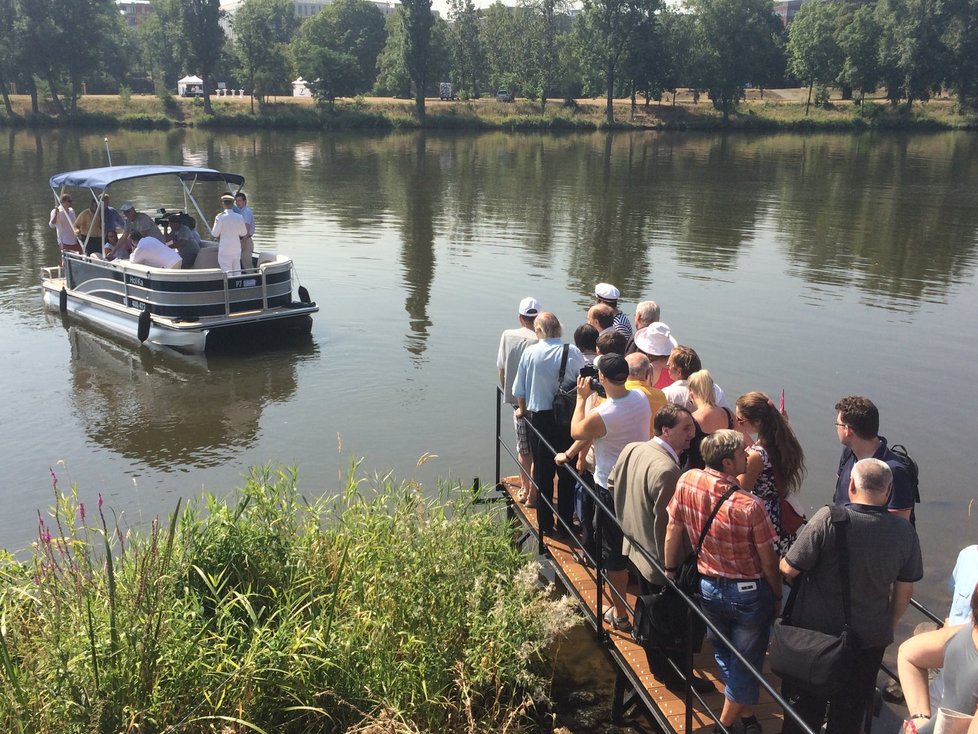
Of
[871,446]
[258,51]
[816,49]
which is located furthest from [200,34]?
[871,446]

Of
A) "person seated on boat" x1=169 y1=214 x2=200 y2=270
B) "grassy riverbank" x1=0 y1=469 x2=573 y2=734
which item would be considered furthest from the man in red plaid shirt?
"person seated on boat" x1=169 y1=214 x2=200 y2=270

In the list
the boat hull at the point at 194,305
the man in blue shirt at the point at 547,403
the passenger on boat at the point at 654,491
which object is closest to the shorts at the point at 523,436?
the man in blue shirt at the point at 547,403

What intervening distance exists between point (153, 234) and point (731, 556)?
12928 mm

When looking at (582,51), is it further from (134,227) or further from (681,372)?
(681,372)

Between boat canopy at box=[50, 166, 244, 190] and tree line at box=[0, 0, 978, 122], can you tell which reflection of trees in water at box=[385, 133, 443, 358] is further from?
tree line at box=[0, 0, 978, 122]

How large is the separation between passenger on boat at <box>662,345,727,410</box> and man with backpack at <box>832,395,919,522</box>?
1092 mm

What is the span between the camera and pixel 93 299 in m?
15.0

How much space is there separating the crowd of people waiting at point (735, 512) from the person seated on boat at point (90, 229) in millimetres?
11300

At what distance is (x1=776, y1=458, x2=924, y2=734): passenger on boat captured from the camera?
156 inches

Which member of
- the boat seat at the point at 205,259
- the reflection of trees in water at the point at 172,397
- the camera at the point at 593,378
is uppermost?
the camera at the point at 593,378

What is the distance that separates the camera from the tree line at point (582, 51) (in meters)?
74.1

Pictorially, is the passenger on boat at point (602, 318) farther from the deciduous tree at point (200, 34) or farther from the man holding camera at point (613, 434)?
the deciduous tree at point (200, 34)

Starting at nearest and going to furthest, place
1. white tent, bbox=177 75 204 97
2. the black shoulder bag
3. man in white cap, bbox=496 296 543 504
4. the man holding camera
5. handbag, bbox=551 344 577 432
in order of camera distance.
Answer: the black shoulder bag → the man holding camera → handbag, bbox=551 344 577 432 → man in white cap, bbox=496 296 543 504 → white tent, bbox=177 75 204 97

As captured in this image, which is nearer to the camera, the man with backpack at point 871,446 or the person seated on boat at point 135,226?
the man with backpack at point 871,446
